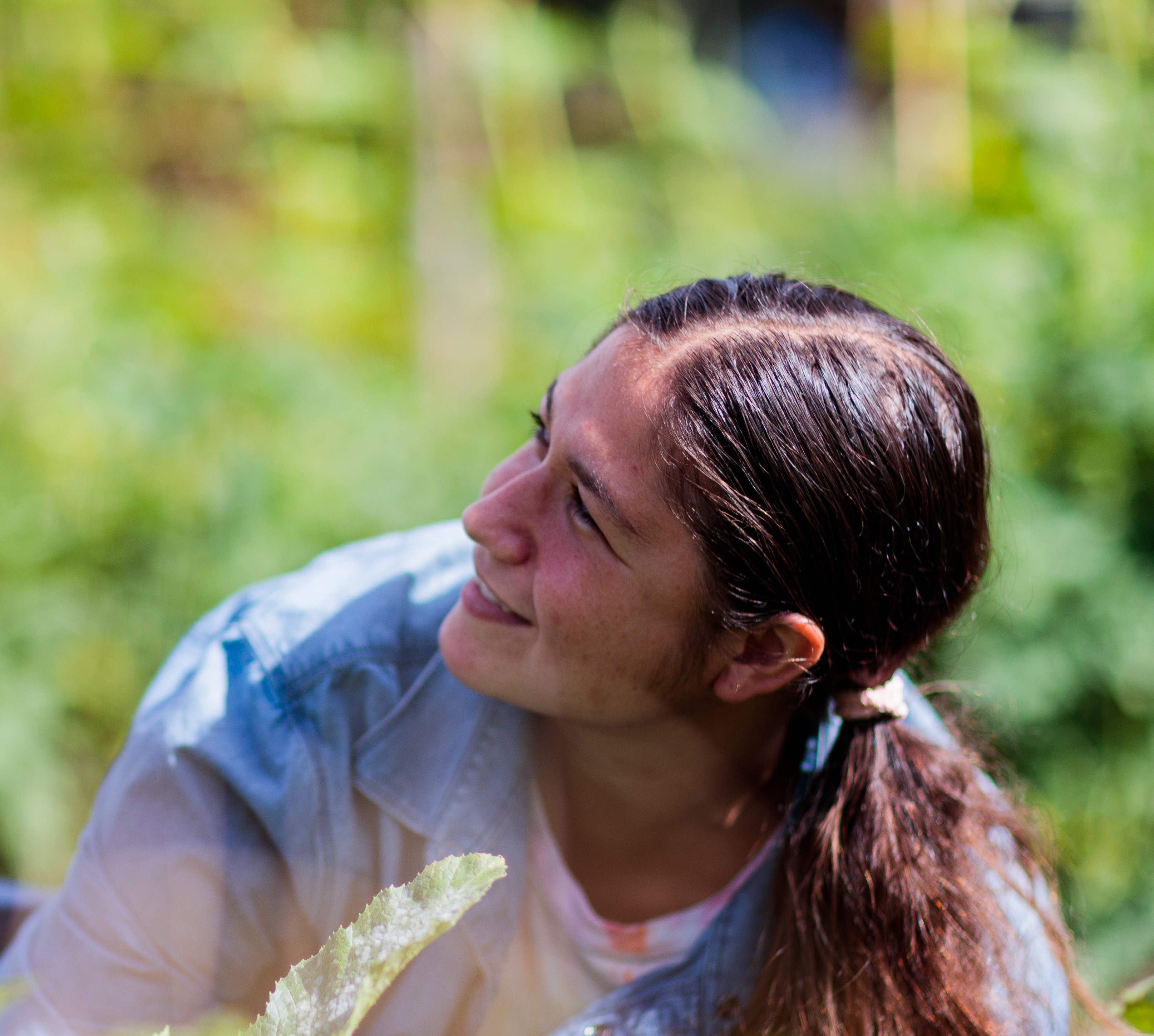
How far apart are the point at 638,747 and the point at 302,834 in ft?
1.28

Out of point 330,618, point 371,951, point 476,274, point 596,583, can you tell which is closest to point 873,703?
point 596,583

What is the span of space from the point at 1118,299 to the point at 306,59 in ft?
9.25

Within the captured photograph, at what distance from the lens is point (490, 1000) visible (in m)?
1.17

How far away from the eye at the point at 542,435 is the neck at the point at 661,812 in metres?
0.35

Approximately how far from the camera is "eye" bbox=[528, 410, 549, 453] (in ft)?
3.88

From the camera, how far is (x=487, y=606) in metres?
1.17

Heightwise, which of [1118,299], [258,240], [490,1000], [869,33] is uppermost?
[869,33]

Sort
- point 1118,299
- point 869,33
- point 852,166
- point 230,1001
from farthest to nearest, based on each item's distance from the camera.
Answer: point 852,166
point 869,33
point 1118,299
point 230,1001

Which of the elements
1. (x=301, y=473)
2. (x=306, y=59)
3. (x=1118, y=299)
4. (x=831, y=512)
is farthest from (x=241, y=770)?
(x=306, y=59)

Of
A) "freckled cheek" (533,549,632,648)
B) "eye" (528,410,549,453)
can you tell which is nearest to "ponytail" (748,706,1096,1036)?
"freckled cheek" (533,549,632,648)

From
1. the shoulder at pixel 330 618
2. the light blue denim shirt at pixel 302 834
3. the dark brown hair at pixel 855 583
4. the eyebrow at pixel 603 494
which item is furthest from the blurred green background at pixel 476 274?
the light blue denim shirt at pixel 302 834

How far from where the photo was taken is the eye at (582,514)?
1.10 m

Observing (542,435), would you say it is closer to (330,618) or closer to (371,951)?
(330,618)

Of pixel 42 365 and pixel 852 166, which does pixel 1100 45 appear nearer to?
pixel 852 166
